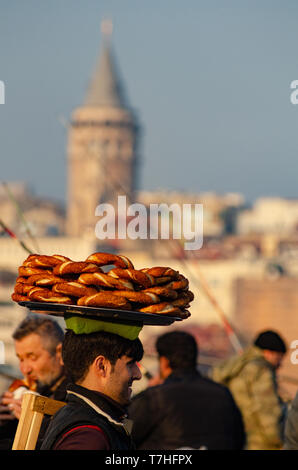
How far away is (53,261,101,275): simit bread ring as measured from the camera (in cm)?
235

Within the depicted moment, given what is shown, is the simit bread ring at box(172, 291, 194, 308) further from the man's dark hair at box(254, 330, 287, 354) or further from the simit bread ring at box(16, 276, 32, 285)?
the man's dark hair at box(254, 330, 287, 354)

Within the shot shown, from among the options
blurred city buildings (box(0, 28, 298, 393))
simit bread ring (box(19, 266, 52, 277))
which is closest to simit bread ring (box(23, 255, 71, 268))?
simit bread ring (box(19, 266, 52, 277))

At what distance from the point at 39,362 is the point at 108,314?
93 centimetres

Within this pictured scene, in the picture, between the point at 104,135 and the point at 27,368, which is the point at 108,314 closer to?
the point at 27,368

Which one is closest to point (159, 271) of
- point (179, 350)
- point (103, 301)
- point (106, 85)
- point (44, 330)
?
point (103, 301)

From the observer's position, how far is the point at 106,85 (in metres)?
85.7

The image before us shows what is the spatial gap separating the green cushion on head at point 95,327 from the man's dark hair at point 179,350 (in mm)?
1424

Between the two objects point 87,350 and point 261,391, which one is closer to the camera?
point 87,350

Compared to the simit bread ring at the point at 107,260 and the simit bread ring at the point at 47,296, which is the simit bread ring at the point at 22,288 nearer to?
the simit bread ring at the point at 47,296

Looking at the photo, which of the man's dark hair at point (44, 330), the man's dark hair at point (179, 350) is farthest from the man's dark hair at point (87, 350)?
the man's dark hair at point (179, 350)

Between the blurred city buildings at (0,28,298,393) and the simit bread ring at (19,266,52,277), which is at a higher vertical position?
the blurred city buildings at (0,28,298,393)

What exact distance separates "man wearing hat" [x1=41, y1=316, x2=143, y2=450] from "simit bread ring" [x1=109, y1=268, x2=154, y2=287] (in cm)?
9
